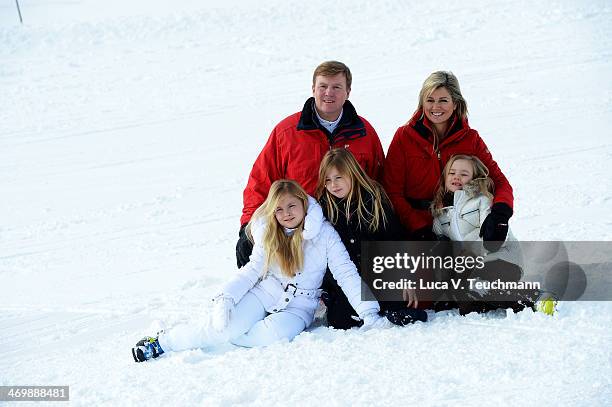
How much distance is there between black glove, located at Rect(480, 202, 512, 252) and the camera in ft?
11.0

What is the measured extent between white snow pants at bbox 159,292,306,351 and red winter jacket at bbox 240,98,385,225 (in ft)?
2.09

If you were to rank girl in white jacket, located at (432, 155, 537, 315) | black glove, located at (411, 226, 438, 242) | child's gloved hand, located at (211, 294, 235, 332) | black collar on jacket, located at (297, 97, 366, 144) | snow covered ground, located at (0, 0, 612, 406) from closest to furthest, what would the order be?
snow covered ground, located at (0, 0, 612, 406)
child's gloved hand, located at (211, 294, 235, 332)
girl in white jacket, located at (432, 155, 537, 315)
black glove, located at (411, 226, 438, 242)
black collar on jacket, located at (297, 97, 366, 144)

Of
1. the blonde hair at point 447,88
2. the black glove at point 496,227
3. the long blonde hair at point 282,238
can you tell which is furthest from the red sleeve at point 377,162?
the black glove at point 496,227

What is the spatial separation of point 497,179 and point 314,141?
1.02m

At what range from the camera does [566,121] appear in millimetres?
7051

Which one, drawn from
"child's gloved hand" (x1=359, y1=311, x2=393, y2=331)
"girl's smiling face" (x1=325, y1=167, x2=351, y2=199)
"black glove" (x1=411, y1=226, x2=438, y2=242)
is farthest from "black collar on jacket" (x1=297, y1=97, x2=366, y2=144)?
"child's gloved hand" (x1=359, y1=311, x2=393, y2=331)

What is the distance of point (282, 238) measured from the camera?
3443 mm

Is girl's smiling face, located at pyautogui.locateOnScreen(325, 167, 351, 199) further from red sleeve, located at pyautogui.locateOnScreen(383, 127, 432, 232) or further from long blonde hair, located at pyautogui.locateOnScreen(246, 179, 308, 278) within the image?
red sleeve, located at pyautogui.locateOnScreen(383, 127, 432, 232)

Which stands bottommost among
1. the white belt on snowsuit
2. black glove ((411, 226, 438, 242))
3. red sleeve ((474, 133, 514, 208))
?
the white belt on snowsuit

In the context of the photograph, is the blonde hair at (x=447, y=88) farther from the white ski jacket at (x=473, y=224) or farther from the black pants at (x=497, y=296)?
the black pants at (x=497, y=296)

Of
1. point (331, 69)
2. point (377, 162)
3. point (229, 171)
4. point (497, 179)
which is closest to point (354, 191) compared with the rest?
point (377, 162)

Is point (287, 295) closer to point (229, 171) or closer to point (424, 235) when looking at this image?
point (424, 235)

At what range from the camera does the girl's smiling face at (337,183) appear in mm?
3477

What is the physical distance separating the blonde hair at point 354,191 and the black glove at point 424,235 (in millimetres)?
270
